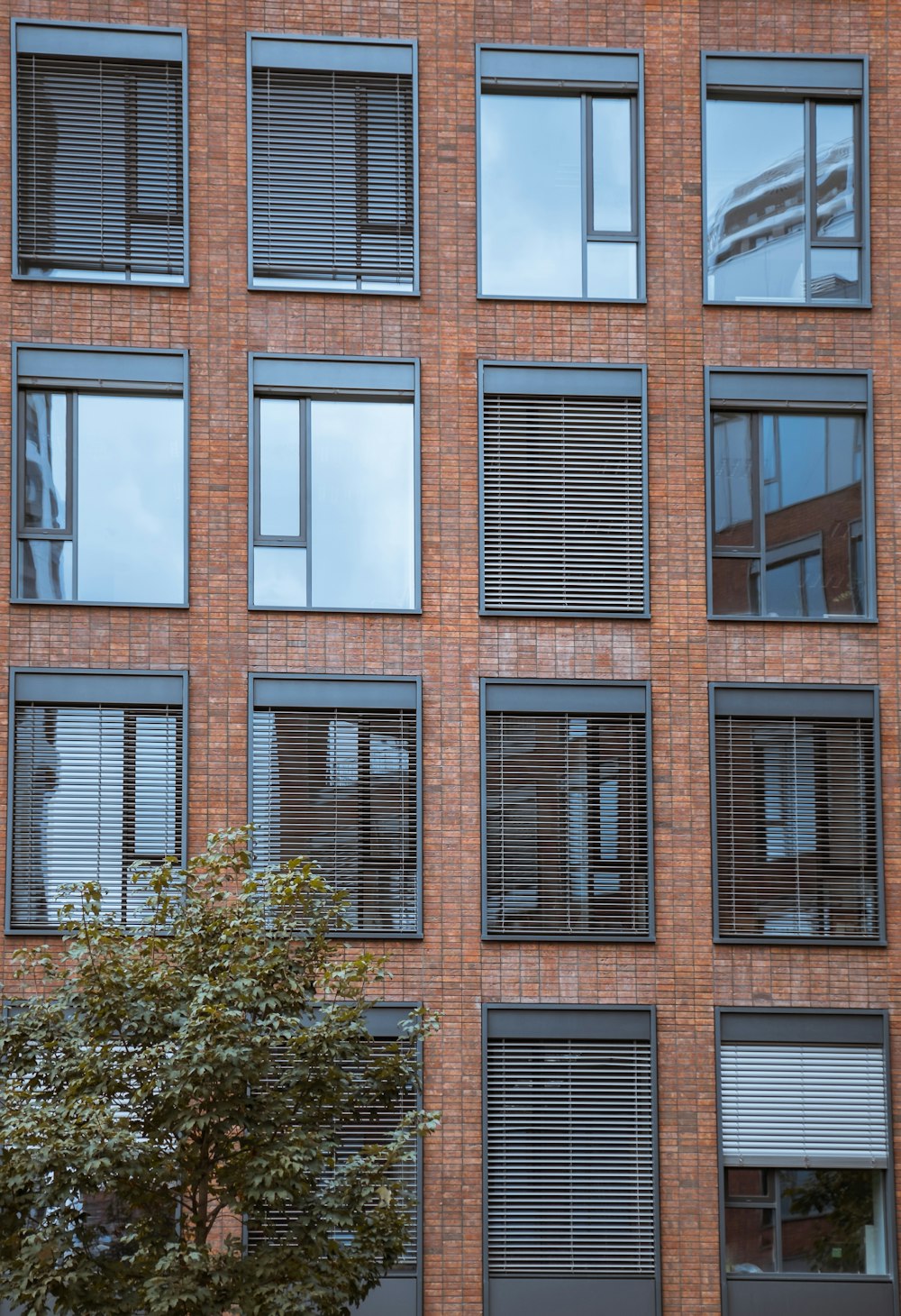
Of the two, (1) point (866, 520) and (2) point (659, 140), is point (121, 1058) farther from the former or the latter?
(2) point (659, 140)

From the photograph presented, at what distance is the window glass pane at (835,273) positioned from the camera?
856 inches

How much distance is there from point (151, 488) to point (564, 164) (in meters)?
6.42

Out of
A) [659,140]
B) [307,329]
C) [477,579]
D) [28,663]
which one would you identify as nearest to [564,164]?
[659,140]

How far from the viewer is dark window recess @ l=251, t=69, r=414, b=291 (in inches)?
830

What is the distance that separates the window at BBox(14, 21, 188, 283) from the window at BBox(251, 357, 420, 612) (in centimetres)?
205

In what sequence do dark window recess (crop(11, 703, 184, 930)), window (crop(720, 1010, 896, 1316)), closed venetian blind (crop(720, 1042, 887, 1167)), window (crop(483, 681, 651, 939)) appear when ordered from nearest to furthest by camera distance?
window (crop(720, 1010, 896, 1316)), dark window recess (crop(11, 703, 184, 930)), closed venetian blind (crop(720, 1042, 887, 1167)), window (crop(483, 681, 651, 939))

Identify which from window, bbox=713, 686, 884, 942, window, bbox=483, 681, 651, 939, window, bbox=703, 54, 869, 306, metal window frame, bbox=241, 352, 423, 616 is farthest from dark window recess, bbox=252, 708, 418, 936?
window, bbox=703, 54, 869, 306

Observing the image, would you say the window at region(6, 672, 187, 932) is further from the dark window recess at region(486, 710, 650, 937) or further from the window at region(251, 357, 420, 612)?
the dark window recess at region(486, 710, 650, 937)

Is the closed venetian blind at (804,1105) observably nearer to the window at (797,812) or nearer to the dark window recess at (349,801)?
the window at (797,812)

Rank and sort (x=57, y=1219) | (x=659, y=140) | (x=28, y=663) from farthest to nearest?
(x=659, y=140) → (x=28, y=663) → (x=57, y=1219)

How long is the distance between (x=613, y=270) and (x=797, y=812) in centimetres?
685

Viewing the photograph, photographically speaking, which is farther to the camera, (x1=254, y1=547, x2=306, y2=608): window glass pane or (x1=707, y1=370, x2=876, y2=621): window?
(x1=707, y1=370, x2=876, y2=621): window

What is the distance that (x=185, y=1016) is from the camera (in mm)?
13961

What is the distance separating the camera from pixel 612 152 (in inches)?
858
